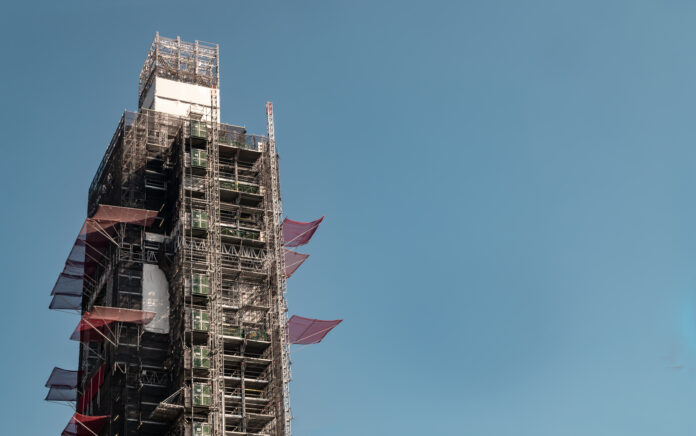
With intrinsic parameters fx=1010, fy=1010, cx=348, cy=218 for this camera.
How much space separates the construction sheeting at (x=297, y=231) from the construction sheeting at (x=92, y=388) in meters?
32.5

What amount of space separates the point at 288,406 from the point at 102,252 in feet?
121

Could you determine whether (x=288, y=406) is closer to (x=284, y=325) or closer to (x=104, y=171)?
(x=284, y=325)

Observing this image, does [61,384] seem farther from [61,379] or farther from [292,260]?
[292,260]

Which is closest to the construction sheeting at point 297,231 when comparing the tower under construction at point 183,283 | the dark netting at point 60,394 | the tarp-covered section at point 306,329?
the tower under construction at point 183,283

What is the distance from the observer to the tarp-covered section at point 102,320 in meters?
130

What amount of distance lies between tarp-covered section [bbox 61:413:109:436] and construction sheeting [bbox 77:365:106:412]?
22.0 ft

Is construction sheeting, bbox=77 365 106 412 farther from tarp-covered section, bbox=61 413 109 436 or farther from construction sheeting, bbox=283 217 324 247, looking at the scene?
construction sheeting, bbox=283 217 324 247

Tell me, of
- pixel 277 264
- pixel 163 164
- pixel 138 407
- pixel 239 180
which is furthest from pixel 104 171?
pixel 138 407

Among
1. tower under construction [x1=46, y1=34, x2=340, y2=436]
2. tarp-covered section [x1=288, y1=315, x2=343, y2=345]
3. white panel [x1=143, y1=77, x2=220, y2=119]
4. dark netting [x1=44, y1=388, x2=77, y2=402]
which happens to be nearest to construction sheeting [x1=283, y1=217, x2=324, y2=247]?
tower under construction [x1=46, y1=34, x2=340, y2=436]

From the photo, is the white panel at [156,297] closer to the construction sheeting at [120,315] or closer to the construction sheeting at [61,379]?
the construction sheeting at [120,315]

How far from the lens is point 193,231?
454 ft

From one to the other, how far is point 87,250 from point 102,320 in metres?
18.0

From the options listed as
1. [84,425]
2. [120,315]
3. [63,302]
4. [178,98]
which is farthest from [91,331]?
[178,98]

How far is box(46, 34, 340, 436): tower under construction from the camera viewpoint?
427 ft
